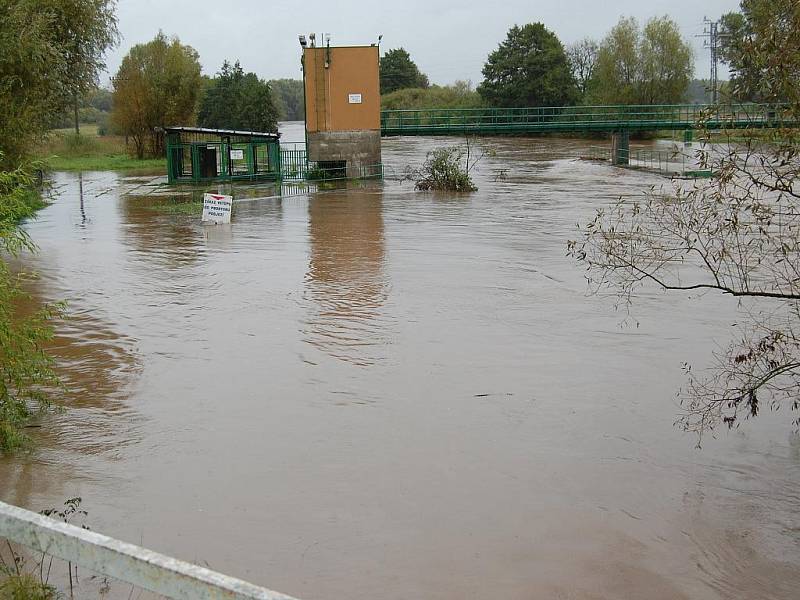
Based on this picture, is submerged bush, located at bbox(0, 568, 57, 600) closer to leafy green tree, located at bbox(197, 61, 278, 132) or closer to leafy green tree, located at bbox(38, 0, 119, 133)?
leafy green tree, located at bbox(38, 0, 119, 133)

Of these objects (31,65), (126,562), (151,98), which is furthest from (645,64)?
(126,562)

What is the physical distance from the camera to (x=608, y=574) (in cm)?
661

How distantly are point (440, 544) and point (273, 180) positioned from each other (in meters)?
36.0

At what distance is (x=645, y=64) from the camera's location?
83875mm

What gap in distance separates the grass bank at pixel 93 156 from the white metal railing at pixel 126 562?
5326cm

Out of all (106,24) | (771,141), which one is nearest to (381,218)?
(106,24)

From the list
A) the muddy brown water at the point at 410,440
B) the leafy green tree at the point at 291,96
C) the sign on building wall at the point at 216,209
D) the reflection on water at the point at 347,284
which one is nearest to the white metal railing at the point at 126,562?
the muddy brown water at the point at 410,440

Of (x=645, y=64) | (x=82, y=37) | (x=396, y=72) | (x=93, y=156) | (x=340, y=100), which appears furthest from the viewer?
(x=396, y=72)

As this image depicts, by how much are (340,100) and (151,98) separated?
29.6 m

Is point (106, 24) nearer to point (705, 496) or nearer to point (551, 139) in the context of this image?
point (705, 496)

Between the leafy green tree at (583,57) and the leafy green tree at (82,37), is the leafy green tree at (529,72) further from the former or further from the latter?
the leafy green tree at (82,37)

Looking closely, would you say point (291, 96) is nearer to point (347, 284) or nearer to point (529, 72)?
point (529, 72)

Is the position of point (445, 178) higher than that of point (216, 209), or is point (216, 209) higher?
point (445, 178)

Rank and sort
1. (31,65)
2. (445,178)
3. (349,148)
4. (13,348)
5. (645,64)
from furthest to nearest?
1. (645,64)
2. (349,148)
3. (445,178)
4. (31,65)
5. (13,348)
